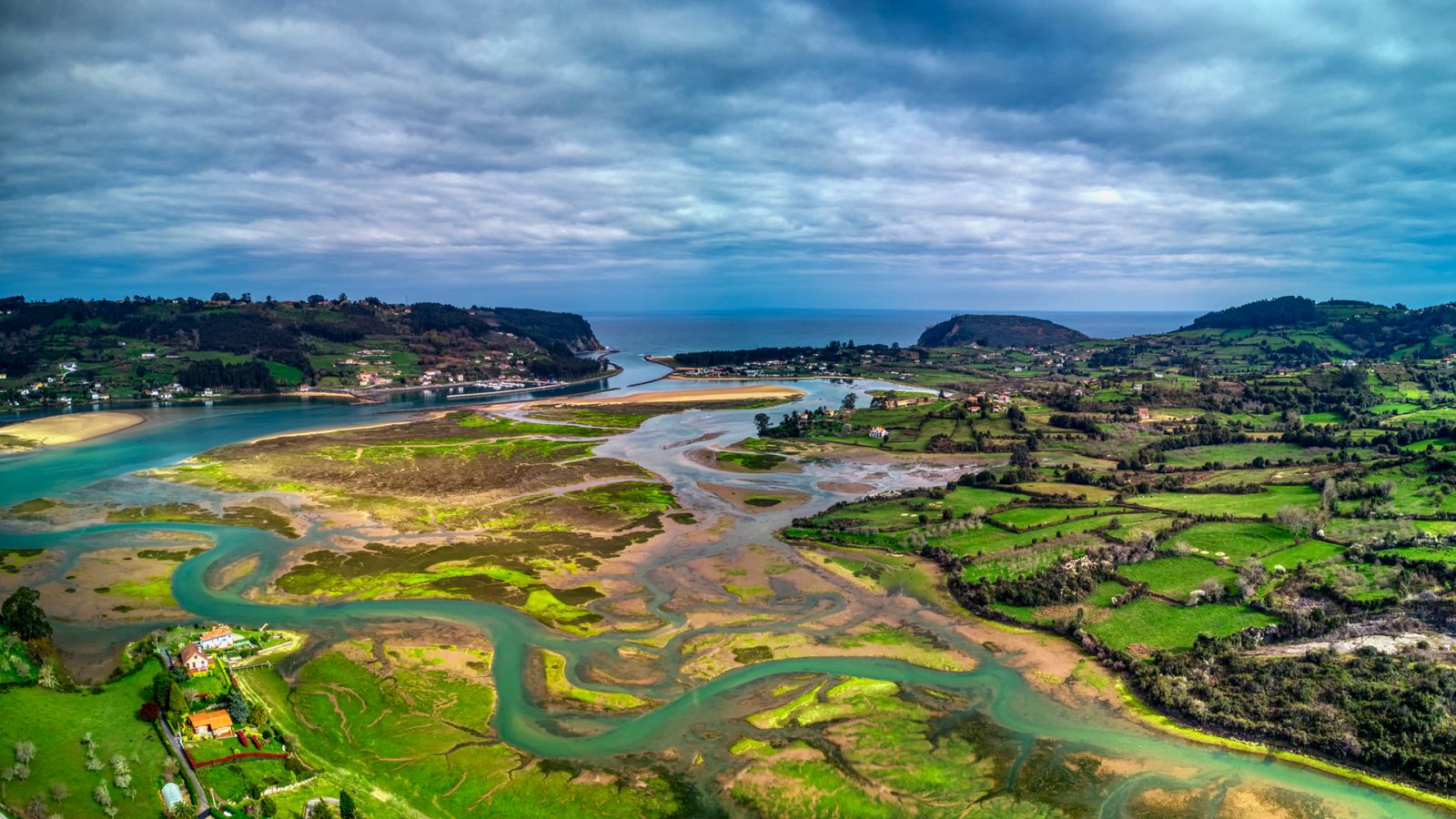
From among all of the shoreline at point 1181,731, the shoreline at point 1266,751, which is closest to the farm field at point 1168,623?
the shoreline at point 1181,731

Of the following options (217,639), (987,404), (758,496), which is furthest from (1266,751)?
(987,404)

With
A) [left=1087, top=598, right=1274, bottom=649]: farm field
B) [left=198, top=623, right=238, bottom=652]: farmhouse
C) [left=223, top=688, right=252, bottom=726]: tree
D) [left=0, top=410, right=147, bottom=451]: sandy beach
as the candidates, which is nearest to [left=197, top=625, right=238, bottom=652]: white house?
[left=198, top=623, right=238, bottom=652]: farmhouse

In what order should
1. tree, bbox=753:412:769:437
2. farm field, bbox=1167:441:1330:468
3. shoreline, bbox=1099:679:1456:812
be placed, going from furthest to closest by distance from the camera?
tree, bbox=753:412:769:437, farm field, bbox=1167:441:1330:468, shoreline, bbox=1099:679:1456:812

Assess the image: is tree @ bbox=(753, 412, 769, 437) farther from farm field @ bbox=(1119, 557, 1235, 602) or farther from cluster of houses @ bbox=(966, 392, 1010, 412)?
farm field @ bbox=(1119, 557, 1235, 602)

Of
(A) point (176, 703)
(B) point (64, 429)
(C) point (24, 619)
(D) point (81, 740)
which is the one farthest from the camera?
(B) point (64, 429)

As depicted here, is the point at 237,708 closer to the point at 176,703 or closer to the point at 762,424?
the point at 176,703

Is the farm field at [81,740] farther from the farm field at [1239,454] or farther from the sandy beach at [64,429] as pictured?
the sandy beach at [64,429]
